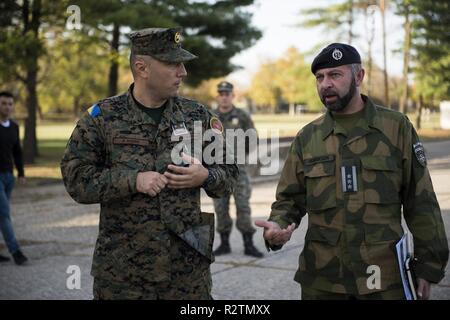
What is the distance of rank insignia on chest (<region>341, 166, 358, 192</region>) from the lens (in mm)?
2885

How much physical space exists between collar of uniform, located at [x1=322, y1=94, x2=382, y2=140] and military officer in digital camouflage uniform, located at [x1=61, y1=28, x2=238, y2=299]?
0.59 metres

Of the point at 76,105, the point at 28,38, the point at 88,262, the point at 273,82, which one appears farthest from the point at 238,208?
the point at 273,82

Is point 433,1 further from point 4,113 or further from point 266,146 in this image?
point 266,146

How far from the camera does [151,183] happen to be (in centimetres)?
273

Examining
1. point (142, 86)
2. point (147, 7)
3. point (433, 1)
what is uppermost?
point (147, 7)

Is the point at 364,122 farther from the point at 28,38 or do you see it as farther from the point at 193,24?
the point at 193,24

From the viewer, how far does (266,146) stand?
19.7m

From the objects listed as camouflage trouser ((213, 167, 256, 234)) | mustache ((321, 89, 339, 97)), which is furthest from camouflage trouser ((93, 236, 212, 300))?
camouflage trouser ((213, 167, 256, 234))

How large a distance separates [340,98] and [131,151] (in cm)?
109

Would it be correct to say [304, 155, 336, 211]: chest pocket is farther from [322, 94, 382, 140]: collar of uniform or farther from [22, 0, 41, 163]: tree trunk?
[22, 0, 41, 163]: tree trunk

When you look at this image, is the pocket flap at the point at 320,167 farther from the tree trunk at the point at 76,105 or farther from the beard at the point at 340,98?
the tree trunk at the point at 76,105

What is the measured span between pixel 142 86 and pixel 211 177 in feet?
1.99
